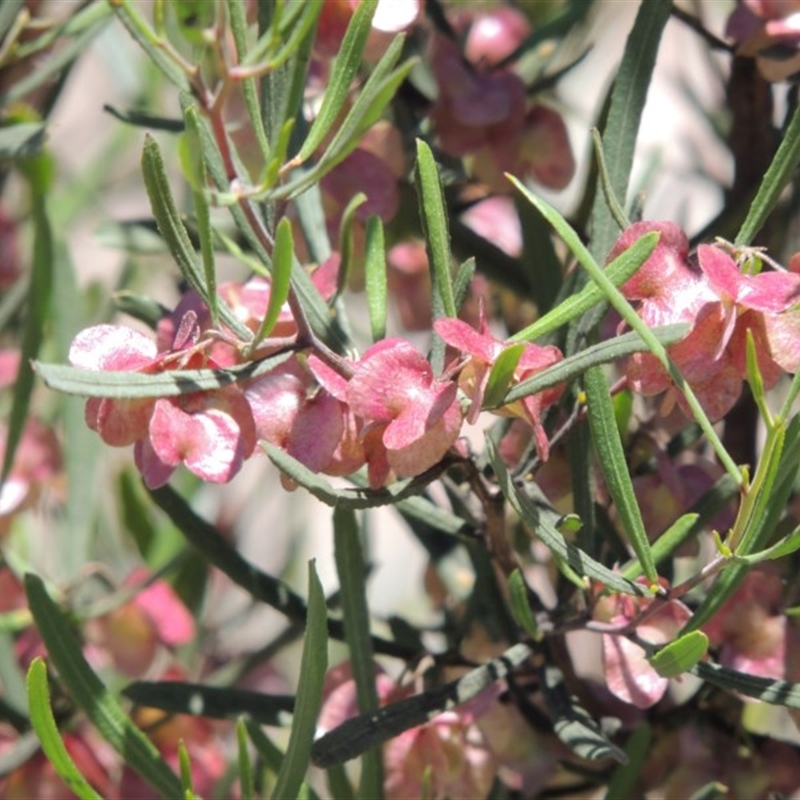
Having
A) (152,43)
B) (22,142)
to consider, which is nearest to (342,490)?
(152,43)

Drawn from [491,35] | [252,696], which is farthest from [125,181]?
[252,696]

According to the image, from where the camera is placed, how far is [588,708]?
0.65 m

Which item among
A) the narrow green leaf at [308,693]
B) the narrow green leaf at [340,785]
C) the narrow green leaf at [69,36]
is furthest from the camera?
the narrow green leaf at [69,36]

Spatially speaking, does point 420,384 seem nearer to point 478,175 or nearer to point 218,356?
point 218,356

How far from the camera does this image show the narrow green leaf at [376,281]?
53 cm

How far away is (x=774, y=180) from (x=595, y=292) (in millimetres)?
82

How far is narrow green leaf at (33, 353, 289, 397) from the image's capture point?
16.5 inches

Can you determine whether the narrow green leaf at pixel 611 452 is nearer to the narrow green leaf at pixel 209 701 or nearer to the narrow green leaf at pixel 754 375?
the narrow green leaf at pixel 754 375

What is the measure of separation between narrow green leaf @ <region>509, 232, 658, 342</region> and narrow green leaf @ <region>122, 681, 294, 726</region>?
9.5 inches

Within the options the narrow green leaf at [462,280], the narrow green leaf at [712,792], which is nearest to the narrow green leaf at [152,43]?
the narrow green leaf at [462,280]

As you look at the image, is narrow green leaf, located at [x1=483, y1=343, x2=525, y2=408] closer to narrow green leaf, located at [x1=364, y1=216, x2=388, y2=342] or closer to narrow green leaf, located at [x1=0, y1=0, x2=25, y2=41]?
narrow green leaf, located at [x1=364, y1=216, x2=388, y2=342]

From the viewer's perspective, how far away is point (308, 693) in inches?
20.0

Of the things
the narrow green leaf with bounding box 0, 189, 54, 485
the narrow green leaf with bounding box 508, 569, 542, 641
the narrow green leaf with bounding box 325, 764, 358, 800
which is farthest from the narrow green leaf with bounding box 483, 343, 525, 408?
the narrow green leaf with bounding box 0, 189, 54, 485

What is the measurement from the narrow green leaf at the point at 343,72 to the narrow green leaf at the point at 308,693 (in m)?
0.13
